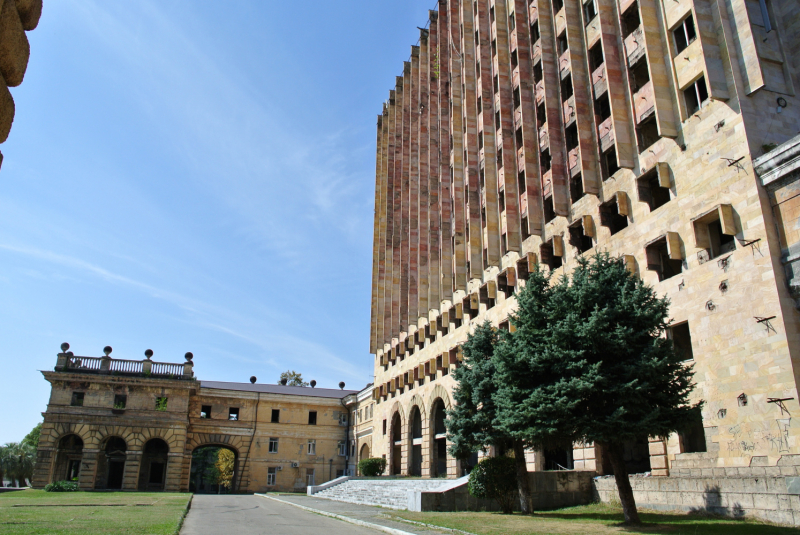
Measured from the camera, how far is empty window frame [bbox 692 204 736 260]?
1852cm

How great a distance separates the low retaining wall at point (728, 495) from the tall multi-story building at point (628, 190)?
1166 millimetres

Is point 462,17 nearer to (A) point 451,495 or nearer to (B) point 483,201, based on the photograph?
(B) point 483,201

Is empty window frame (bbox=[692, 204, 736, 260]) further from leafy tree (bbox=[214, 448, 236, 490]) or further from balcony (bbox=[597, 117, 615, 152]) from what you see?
leafy tree (bbox=[214, 448, 236, 490])

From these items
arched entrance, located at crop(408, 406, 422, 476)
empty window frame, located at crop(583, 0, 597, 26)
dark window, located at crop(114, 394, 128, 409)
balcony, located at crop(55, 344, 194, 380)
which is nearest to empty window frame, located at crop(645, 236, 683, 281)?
empty window frame, located at crop(583, 0, 597, 26)

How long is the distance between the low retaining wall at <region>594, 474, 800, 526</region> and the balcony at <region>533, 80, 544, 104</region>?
19.9 metres

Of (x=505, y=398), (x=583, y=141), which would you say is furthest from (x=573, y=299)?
(x=583, y=141)

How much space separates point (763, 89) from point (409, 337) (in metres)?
30.7

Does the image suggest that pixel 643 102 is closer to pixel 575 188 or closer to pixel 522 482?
pixel 575 188

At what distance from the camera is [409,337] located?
147ft

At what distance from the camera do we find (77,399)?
48438 millimetres

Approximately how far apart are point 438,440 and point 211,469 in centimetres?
6000

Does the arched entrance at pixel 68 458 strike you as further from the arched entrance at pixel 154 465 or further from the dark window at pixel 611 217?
the dark window at pixel 611 217

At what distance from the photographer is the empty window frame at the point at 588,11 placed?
27.4 metres

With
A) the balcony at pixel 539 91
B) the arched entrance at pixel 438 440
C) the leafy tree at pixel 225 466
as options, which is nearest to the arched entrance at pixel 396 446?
the arched entrance at pixel 438 440
